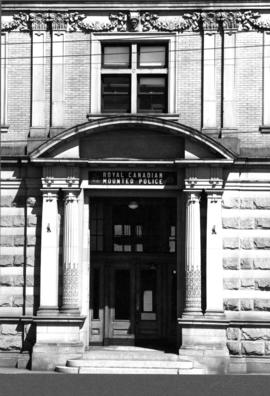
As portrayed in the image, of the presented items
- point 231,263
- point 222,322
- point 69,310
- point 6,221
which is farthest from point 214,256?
point 6,221

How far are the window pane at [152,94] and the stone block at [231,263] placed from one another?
14.0 feet

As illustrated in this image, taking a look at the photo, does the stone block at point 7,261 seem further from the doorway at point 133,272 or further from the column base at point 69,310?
the doorway at point 133,272

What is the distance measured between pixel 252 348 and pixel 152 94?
7105mm

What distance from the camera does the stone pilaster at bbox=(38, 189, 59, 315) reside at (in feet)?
79.8

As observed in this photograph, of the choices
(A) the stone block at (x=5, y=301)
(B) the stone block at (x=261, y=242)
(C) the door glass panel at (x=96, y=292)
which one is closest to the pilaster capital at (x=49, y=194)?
(C) the door glass panel at (x=96, y=292)

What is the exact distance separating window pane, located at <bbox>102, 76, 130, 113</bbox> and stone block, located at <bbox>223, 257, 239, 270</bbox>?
4.71m

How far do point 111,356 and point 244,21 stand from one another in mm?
9313

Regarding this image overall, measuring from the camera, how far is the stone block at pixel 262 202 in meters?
24.5

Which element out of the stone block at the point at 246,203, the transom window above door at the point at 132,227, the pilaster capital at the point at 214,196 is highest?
the pilaster capital at the point at 214,196

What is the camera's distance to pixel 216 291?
79.0 ft

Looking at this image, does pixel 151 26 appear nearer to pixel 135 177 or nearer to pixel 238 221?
pixel 135 177

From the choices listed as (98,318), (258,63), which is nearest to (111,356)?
(98,318)

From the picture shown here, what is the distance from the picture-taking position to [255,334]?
24.1 metres

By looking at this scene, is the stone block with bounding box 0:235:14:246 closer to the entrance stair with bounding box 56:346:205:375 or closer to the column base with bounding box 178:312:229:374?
the entrance stair with bounding box 56:346:205:375
